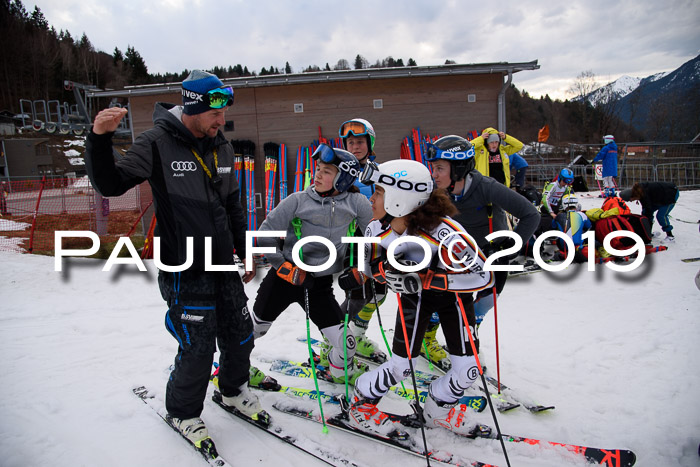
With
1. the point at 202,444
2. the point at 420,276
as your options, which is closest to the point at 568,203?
the point at 420,276

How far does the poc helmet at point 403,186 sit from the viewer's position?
2.66 metres

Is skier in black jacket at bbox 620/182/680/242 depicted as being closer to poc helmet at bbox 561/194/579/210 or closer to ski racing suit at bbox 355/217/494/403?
poc helmet at bbox 561/194/579/210

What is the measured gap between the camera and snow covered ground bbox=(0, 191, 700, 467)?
286 centimetres

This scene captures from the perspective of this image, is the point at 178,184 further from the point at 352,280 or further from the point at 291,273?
the point at 352,280

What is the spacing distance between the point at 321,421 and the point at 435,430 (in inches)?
35.3

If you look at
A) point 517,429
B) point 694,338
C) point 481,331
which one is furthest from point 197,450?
point 694,338

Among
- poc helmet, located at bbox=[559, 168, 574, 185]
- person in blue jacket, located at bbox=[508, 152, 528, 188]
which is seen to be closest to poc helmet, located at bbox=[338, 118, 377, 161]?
person in blue jacket, located at bbox=[508, 152, 528, 188]

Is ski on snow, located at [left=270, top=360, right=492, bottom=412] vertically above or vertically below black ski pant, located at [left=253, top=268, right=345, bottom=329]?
below

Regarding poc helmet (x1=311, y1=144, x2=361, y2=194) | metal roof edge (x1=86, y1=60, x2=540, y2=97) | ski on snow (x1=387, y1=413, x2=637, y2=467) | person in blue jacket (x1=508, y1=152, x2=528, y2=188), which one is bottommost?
ski on snow (x1=387, y1=413, x2=637, y2=467)

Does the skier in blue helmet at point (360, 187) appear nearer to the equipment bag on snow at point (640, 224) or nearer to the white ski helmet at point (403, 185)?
the white ski helmet at point (403, 185)

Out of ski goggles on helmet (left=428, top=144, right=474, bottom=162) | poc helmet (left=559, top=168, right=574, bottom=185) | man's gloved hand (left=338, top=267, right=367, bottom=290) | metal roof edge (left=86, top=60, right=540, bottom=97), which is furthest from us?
metal roof edge (left=86, top=60, right=540, bottom=97)

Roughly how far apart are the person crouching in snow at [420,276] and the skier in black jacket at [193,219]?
3.44 feet

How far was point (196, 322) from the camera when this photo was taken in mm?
2676

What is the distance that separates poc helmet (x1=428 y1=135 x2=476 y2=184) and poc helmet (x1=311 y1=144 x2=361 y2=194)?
0.78 meters
